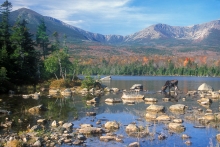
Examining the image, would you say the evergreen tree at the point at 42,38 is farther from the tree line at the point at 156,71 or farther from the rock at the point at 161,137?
the tree line at the point at 156,71

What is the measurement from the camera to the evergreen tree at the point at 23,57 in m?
55.9

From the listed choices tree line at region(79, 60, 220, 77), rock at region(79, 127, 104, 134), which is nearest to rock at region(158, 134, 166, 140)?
rock at region(79, 127, 104, 134)

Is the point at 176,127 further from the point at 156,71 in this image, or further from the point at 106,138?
the point at 156,71

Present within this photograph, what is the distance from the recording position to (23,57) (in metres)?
57.8

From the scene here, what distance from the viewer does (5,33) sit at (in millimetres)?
58531

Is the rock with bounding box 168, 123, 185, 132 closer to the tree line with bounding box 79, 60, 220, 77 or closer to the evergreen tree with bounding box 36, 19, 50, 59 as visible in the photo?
the evergreen tree with bounding box 36, 19, 50, 59

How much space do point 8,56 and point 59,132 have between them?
36315 mm

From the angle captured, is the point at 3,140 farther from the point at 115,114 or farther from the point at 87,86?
the point at 87,86

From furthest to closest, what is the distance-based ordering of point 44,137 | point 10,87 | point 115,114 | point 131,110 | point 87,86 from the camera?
1. point 87,86
2. point 10,87
3. point 131,110
4. point 115,114
5. point 44,137

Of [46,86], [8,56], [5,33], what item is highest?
[5,33]

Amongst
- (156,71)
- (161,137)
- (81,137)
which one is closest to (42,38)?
(81,137)

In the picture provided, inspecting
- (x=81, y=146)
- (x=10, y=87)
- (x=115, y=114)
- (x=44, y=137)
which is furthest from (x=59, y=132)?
(x=10, y=87)

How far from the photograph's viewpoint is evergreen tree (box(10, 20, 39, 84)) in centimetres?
5594

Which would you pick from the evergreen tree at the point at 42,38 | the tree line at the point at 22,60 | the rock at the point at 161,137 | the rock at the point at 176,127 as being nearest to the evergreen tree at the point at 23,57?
the tree line at the point at 22,60
